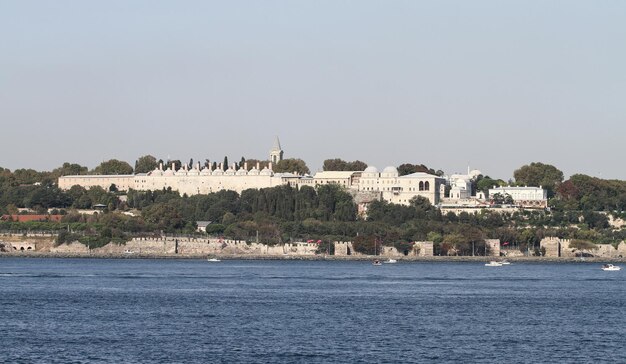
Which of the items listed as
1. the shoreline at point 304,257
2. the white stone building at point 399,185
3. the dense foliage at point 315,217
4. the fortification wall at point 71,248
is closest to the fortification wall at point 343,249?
the dense foliage at point 315,217

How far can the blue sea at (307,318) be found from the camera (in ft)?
105

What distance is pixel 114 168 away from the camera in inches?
5748

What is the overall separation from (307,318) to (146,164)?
10663 centimetres

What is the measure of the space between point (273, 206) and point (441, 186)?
25.6 metres

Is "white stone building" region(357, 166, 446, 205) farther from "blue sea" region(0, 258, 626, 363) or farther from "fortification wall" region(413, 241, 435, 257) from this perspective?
"blue sea" region(0, 258, 626, 363)

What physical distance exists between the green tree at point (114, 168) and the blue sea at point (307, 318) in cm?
A: 7781

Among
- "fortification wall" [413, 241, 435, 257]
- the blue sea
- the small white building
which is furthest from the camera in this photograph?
the small white building

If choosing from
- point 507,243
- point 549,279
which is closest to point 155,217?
point 507,243

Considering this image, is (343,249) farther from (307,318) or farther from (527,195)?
(307,318)

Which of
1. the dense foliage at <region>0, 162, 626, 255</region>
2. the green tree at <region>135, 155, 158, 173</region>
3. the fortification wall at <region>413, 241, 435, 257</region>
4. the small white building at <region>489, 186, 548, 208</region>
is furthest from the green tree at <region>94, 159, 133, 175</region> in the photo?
the fortification wall at <region>413, 241, 435, 257</region>

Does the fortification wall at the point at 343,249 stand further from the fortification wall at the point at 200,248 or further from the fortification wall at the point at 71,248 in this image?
the fortification wall at the point at 71,248

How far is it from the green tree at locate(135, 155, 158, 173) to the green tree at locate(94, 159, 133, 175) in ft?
A: 2.89

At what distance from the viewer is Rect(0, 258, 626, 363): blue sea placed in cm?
3198

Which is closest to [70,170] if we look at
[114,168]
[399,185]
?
[114,168]
